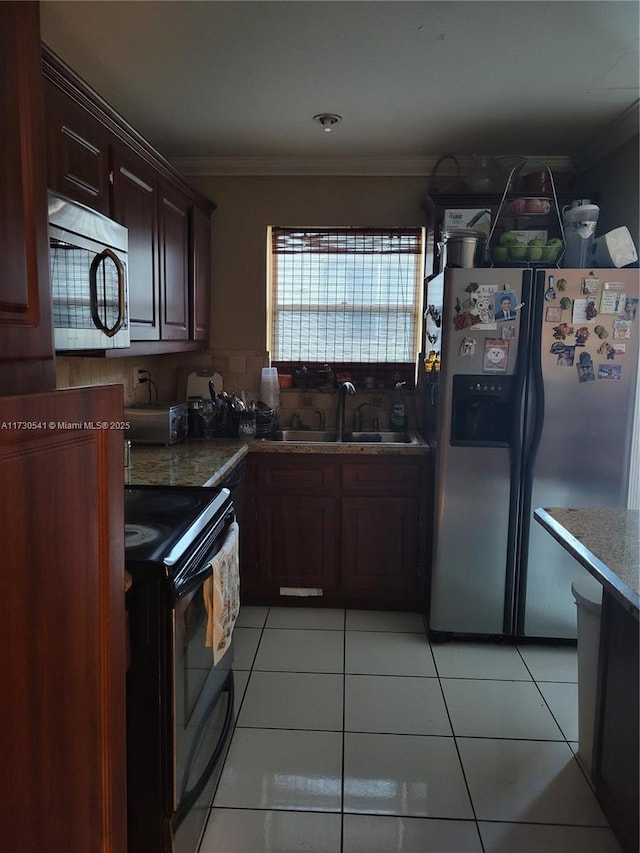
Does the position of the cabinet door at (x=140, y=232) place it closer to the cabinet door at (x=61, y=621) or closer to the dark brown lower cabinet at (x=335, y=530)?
the dark brown lower cabinet at (x=335, y=530)

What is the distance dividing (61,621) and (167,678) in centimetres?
65

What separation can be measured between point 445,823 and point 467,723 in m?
0.51

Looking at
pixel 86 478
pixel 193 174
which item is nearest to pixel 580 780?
pixel 86 478

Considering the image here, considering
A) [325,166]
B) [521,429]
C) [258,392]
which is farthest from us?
[258,392]

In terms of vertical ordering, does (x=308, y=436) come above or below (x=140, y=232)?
below

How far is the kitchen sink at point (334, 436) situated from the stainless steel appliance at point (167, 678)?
1771 millimetres

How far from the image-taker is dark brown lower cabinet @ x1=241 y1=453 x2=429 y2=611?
3.08 meters

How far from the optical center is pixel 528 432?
2705 millimetres

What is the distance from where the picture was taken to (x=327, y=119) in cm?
277

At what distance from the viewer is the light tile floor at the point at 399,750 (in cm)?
175

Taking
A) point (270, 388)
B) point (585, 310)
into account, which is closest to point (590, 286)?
point (585, 310)

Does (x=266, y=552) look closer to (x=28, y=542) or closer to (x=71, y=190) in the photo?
(x=71, y=190)

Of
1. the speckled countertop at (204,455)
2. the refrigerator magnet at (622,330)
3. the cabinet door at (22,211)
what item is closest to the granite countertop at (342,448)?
the speckled countertop at (204,455)

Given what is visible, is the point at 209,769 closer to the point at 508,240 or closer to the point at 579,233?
the point at 508,240
